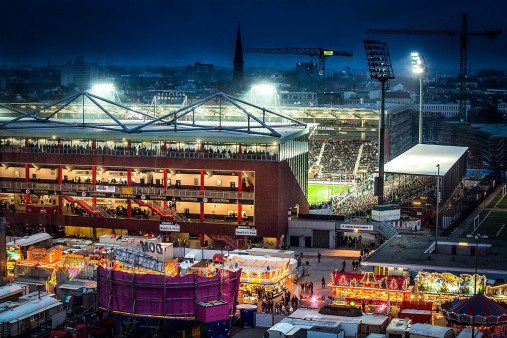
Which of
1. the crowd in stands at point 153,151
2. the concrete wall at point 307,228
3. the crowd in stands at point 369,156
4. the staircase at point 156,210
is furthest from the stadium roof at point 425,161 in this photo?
the staircase at point 156,210

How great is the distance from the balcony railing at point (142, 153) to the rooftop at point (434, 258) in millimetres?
9836

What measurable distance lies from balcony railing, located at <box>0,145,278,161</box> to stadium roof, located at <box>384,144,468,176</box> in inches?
496

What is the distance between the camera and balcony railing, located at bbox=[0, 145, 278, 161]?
43.8m

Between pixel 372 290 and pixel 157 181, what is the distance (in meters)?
18.0

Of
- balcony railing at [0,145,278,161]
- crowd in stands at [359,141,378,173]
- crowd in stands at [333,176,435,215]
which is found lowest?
crowd in stands at [333,176,435,215]

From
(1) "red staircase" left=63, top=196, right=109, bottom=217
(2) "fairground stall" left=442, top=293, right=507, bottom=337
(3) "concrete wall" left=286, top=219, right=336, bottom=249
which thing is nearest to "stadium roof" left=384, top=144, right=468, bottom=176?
(3) "concrete wall" left=286, top=219, right=336, bottom=249

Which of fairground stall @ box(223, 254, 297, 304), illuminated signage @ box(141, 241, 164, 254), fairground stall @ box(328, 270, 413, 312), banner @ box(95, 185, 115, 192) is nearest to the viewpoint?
fairground stall @ box(328, 270, 413, 312)

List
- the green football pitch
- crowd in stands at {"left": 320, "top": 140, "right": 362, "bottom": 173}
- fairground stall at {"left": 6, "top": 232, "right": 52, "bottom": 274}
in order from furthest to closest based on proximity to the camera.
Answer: crowd in stands at {"left": 320, "top": 140, "right": 362, "bottom": 173} < the green football pitch < fairground stall at {"left": 6, "top": 232, "right": 52, "bottom": 274}

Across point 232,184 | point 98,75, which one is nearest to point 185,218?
point 232,184

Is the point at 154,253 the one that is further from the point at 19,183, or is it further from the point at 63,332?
the point at 19,183

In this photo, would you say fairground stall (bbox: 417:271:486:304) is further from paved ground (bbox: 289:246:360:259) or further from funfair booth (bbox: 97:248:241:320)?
paved ground (bbox: 289:246:360:259)

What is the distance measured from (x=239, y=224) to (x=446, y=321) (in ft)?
53.4

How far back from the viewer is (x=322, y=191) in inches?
2442

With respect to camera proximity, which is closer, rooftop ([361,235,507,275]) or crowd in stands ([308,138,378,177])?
rooftop ([361,235,507,275])
